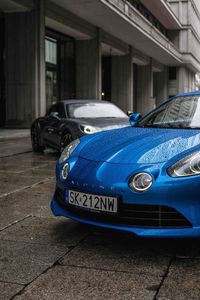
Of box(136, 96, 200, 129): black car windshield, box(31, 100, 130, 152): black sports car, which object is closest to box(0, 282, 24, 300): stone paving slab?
box(136, 96, 200, 129): black car windshield

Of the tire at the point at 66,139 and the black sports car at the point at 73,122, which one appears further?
the tire at the point at 66,139

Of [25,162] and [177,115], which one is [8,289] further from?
[25,162]

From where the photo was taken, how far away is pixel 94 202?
132 inches

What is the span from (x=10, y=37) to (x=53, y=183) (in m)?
13.9

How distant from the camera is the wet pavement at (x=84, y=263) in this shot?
2.70m

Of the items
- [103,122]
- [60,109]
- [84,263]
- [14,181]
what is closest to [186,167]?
[84,263]

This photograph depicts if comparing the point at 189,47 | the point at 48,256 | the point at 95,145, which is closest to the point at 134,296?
the point at 48,256

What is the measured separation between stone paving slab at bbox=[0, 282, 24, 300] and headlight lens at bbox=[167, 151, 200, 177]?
128cm

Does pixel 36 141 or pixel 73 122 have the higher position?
pixel 73 122

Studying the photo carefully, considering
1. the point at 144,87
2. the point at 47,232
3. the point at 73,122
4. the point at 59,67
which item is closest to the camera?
the point at 47,232

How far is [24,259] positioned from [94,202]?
64 centimetres

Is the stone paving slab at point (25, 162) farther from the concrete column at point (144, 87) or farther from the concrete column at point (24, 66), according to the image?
the concrete column at point (144, 87)

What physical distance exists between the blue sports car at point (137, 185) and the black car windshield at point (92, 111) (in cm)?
607

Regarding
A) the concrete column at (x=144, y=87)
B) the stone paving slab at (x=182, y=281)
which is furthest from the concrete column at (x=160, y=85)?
the stone paving slab at (x=182, y=281)
